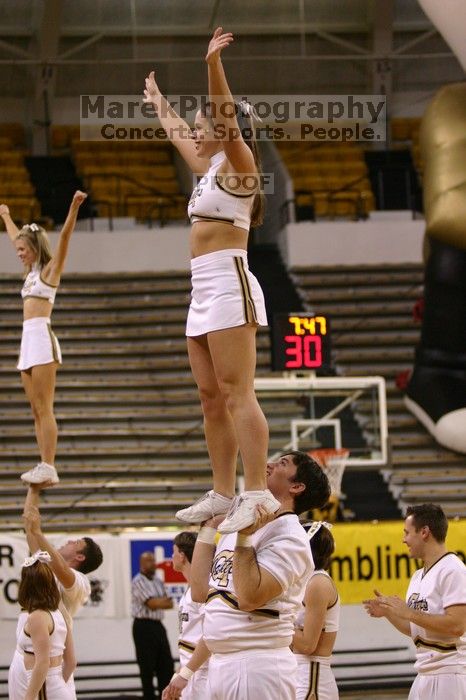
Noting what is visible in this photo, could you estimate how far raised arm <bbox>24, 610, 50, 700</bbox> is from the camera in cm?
558

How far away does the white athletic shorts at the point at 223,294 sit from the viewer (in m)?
4.03

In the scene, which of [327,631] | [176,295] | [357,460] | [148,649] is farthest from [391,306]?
[327,631]

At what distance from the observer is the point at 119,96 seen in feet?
67.6

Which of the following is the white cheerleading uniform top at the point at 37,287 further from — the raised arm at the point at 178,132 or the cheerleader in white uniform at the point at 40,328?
the raised arm at the point at 178,132

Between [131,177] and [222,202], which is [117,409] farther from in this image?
[222,202]

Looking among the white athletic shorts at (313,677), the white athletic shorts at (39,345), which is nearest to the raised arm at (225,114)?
the white athletic shorts at (313,677)

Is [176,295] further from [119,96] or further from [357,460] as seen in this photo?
[357,460]

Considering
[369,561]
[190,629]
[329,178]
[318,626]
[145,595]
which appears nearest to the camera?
[318,626]

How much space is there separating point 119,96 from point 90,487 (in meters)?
8.47

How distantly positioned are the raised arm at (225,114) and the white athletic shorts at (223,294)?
317 millimetres

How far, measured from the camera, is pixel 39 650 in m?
5.60

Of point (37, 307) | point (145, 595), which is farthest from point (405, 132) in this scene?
point (37, 307)

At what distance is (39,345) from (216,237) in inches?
130

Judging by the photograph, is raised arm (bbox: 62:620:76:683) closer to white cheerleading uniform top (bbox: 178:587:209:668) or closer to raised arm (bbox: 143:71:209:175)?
white cheerleading uniform top (bbox: 178:587:209:668)
